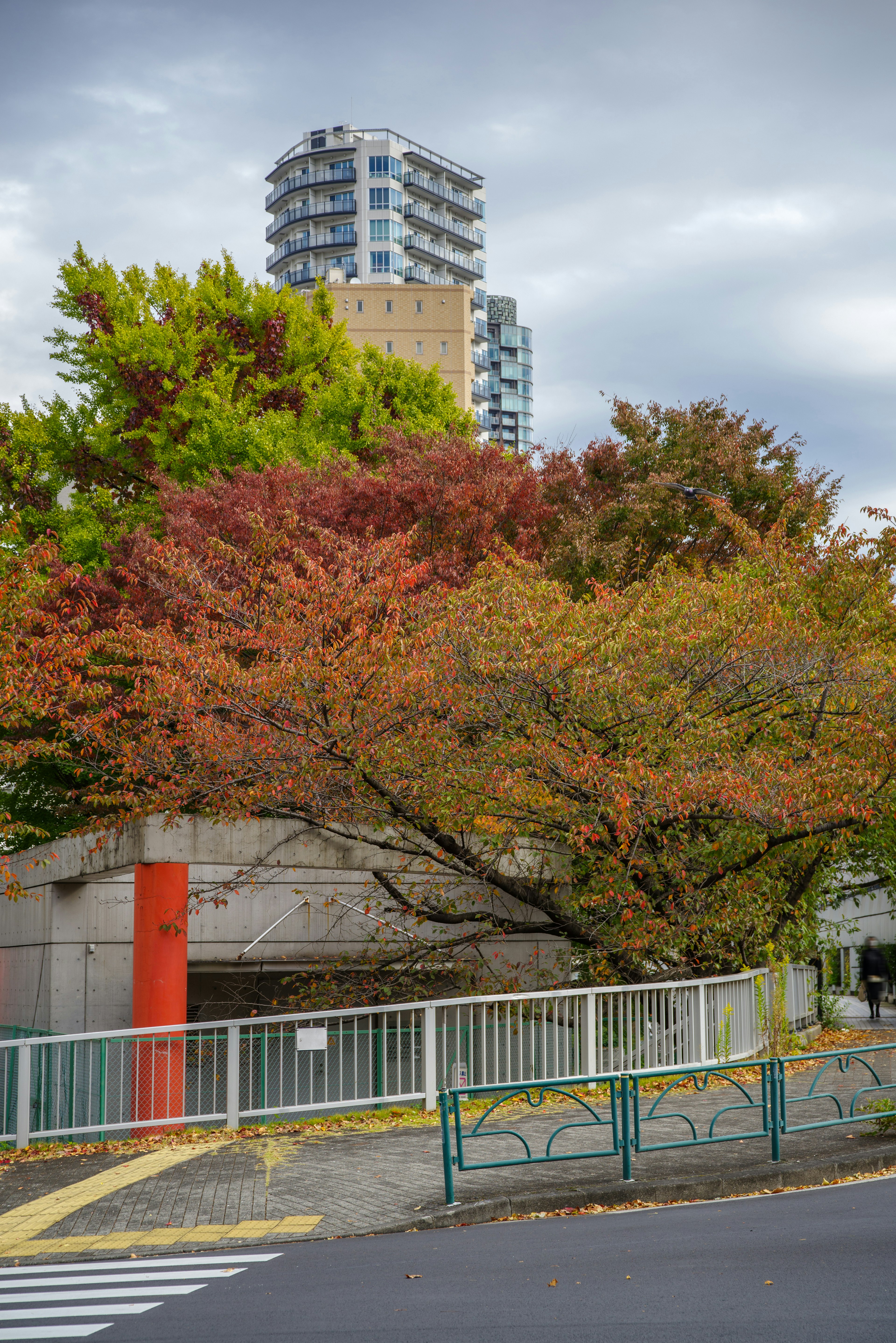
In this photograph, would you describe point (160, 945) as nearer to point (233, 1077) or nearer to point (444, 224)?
point (233, 1077)

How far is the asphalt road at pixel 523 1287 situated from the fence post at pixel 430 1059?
13.7 feet

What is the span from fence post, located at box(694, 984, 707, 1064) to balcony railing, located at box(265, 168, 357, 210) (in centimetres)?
10045

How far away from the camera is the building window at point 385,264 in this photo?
102 meters

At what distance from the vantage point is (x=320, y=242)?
103625 millimetres

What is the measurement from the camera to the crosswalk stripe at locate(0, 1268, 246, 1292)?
7.16 m

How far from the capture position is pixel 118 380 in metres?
29.1

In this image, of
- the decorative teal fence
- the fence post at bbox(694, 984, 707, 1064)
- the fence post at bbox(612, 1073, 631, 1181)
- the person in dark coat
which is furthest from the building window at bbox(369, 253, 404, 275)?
the fence post at bbox(612, 1073, 631, 1181)

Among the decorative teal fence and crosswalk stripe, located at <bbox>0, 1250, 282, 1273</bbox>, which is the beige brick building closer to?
the decorative teal fence

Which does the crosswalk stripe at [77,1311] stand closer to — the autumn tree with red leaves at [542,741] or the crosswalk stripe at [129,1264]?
the crosswalk stripe at [129,1264]

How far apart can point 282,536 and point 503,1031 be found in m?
8.01

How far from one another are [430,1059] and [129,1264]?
5.19 metres

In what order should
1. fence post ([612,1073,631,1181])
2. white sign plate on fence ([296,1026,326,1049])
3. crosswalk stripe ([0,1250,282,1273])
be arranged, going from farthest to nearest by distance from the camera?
white sign plate on fence ([296,1026,326,1049])
fence post ([612,1073,631,1181])
crosswalk stripe ([0,1250,282,1273])

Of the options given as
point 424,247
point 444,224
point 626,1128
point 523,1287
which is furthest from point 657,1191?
point 444,224

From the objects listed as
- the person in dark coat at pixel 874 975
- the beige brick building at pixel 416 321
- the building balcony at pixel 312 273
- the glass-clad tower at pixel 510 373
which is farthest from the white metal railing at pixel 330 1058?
the glass-clad tower at pixel 510 373
